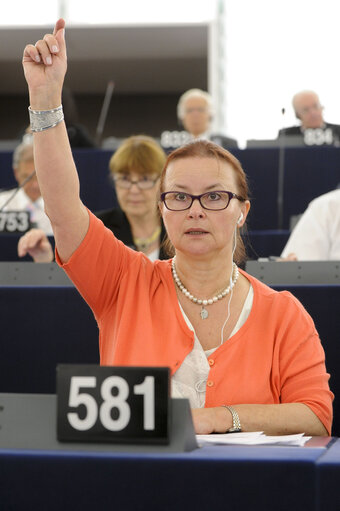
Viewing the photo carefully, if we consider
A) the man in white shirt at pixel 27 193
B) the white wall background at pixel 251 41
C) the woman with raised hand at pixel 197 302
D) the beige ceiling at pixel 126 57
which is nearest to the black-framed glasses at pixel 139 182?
the man in white shirt at pixel 27 193

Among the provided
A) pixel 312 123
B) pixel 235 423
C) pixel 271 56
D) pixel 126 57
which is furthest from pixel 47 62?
pixel 126 57

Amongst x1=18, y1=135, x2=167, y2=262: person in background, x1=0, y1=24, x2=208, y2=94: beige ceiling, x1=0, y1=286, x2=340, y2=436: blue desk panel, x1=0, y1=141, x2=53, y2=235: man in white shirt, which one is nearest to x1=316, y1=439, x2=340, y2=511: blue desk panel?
x1=0, y1=286, x2=340, y2=436: blue desk panel

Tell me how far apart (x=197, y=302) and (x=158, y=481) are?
694 mm

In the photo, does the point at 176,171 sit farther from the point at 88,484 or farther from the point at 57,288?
the point at 88,484

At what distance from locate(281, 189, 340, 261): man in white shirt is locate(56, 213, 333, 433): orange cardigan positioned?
1.45m

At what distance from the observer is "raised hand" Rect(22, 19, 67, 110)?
1278mm

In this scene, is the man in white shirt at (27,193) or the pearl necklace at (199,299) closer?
the pearl necklace at (199,299)

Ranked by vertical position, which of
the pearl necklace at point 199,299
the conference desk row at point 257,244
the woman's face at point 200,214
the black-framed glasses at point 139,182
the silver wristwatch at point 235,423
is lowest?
the silver wristwatch at point 235,423

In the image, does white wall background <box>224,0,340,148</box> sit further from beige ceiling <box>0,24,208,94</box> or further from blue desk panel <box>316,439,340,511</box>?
blue desk panel <box>316,439,340,511</box>

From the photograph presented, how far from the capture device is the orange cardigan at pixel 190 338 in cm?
142

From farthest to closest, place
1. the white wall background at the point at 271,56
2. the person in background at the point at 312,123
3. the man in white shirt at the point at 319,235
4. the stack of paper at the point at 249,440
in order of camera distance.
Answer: the white wall background at the point at 271,56 < the person in background at the point at 312,123 < the man in white shirt at the point at 319,235 < the stack of paper at the point at 249,440

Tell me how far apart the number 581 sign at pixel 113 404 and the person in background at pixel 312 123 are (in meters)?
4.57

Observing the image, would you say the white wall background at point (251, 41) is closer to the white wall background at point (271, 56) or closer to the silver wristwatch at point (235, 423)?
the white wall background at point (271, 56)

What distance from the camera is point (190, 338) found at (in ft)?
4.76
